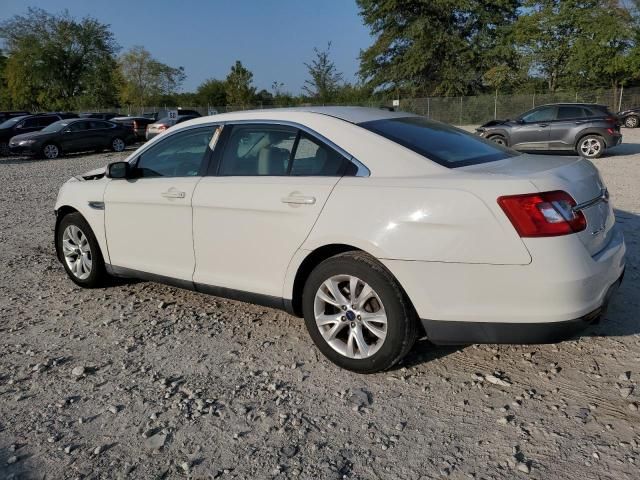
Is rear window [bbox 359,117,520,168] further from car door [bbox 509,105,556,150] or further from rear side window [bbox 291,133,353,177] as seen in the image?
car door [bbox 509,105,556,150]

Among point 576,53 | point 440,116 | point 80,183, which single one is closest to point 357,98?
point 440,116

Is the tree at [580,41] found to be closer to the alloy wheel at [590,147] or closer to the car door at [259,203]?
the alloy wheel at [590,147]

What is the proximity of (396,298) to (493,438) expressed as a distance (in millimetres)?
858

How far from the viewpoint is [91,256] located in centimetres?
488

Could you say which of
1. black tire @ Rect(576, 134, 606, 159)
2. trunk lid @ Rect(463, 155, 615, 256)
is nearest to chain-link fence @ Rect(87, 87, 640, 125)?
black tire @ Rect(576, 134, 606, 159)

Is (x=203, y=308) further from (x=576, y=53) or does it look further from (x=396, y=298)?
(x=576, y=53)

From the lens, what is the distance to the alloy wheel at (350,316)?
3.20 meters

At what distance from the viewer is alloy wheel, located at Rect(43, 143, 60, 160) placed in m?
19.9

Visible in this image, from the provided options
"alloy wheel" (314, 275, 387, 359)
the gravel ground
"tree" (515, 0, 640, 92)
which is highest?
"tree" (515, 0, 640, 92)

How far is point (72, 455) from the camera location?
266 cm

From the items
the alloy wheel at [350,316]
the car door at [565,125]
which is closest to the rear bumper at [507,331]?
the alloy wheel at [350,316]

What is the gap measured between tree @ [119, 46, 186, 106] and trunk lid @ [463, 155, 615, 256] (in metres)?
60.0

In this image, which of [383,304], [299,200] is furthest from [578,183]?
[299,200]

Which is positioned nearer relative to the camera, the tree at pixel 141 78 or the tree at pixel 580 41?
the tree at pixel 580 41
